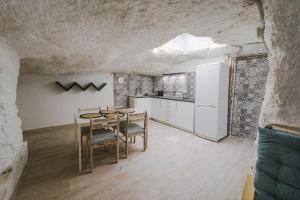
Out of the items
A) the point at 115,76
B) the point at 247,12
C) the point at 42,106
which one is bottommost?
the point at 42,106

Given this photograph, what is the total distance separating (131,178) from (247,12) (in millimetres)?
2418

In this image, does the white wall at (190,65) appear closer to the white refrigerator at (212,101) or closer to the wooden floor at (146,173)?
the white refrigerator at (212,101)

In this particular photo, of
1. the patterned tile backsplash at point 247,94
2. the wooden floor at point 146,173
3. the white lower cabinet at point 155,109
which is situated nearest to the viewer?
the wooden floor at point 146,173

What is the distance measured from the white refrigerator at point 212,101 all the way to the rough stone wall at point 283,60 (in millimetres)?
2057

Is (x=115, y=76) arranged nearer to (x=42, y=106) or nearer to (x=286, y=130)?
(x=42, y=106)

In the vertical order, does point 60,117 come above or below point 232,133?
above

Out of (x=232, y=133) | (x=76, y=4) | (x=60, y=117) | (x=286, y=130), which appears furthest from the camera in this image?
(x=60, y=117)

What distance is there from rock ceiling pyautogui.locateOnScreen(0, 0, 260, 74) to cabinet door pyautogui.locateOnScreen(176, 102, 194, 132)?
1.99m

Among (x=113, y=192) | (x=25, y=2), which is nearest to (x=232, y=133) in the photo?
(x=113, y=192)

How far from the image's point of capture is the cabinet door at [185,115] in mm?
3760

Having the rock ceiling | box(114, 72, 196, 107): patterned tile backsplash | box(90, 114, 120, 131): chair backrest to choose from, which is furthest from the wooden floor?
box(114, 72, 196, 107): patterned tile backsplash

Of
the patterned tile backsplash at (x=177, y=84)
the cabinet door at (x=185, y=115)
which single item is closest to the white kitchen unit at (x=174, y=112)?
the cabinet door at (x=185, y=115)

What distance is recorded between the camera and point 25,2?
1.06 metres

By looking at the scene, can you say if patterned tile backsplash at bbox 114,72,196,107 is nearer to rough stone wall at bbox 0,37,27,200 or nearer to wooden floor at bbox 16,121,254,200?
wooden floor at bbox 16,121,254,200
